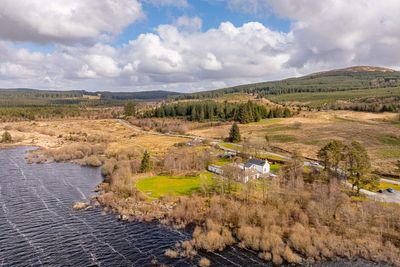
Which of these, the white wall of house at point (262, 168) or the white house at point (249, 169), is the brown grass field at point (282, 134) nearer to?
the white house at point (249, 169)

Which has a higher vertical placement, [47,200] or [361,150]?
[361,150]

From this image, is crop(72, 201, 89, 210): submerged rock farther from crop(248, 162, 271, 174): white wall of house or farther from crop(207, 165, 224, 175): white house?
crop(248, 162, 271, 174): white wall of house

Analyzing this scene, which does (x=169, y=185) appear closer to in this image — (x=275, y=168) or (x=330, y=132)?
(x=275, y=168)

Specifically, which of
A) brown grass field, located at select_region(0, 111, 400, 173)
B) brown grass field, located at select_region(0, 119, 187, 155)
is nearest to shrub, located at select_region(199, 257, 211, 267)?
brown grass field, located at select_region(0, 111, 400, 173)

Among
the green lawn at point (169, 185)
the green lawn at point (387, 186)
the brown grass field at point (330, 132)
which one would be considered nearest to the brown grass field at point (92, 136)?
the brown grass field at point (330, 132)

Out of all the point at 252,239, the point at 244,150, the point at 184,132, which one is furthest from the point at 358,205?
the point at 184,132

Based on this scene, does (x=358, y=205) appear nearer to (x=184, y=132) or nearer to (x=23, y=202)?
(x=23, y=202)

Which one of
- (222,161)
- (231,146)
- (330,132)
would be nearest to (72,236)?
(222,161)
